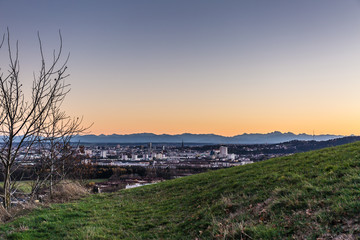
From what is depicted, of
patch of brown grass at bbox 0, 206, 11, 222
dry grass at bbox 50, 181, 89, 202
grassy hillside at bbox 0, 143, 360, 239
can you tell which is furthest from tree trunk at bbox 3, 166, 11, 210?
dry grass at bbox 50, 181, 89, 202

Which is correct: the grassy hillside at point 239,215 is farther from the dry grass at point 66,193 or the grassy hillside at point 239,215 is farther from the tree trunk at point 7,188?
the dry grass at point 66,193

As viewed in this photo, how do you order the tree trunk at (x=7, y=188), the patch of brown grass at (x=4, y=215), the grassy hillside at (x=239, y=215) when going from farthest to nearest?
the patch of brown grass at (x=4, y=215)
the tree trunk at (x=7, y=188)
the grassy hillside at (x=239, y=215)

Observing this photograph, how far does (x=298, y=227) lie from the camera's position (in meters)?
4.49

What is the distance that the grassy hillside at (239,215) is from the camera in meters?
4.55

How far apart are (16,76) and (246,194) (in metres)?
7.59

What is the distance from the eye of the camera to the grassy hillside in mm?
4555

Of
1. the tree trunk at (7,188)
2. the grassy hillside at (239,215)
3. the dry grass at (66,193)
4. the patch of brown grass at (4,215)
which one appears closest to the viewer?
the grassy hillside at (239,215)

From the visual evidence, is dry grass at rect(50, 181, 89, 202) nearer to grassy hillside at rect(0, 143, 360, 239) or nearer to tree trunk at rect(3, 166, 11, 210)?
grassy hillside at rect(0, 143, 360, 239)

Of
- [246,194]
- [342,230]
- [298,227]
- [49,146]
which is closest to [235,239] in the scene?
[298,227]

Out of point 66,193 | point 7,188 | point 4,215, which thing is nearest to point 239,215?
point 7,188

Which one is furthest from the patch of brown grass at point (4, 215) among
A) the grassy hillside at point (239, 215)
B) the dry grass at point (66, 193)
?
the dry grass at point (66, 193)

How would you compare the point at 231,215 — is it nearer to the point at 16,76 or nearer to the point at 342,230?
the point at 342,230

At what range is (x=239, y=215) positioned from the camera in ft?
20.0

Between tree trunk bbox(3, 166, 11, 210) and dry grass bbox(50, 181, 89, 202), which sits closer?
tree trunk bbox(3, 166, 11, 210)
